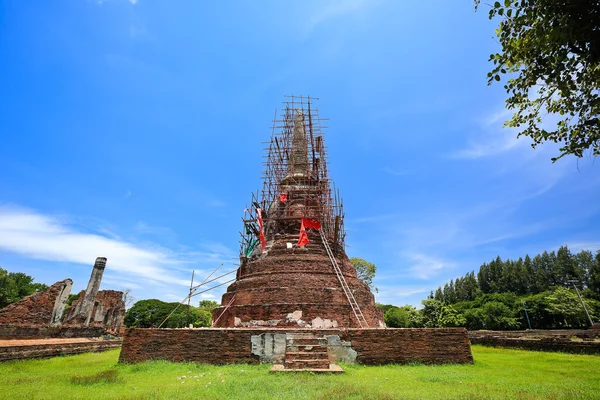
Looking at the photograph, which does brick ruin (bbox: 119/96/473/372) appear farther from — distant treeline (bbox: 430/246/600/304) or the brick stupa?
distant treeline (bbox: 430/246/600/304)

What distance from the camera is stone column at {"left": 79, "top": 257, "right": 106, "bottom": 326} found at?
18.7 m

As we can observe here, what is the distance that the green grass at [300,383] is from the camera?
5.38 meters

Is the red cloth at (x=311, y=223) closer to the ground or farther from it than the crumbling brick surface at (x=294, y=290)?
farther from it

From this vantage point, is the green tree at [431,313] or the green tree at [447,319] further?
the green tree at [431,313]

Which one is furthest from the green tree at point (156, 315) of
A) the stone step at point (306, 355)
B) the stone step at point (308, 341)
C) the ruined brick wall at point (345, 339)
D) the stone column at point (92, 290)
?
the stone step at point (306, 355)

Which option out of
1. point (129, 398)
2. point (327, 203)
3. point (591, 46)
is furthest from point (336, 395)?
point (327, 203)

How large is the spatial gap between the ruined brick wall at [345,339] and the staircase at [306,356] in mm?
320

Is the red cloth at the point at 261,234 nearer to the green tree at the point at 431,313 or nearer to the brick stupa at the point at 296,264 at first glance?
the brick stupa at the point at 296,264

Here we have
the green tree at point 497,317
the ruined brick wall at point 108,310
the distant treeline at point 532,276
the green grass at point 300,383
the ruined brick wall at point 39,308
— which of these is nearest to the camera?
the green grass at point 300,383

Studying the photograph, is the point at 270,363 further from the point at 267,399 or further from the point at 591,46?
the point at 591,46

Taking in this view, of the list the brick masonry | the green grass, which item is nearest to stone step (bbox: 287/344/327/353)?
the green grass

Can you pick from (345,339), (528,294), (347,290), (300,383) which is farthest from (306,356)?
(528,294)

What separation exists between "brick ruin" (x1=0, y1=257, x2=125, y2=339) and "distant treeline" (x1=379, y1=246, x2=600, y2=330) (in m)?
27.2

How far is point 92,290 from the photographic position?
62.9 feet
